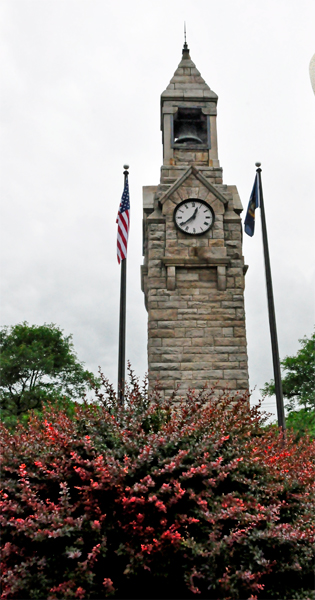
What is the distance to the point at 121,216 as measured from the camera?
474 inches

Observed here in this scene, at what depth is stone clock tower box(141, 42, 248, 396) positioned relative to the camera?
454 inches

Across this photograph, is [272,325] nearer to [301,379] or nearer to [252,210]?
[252,210]

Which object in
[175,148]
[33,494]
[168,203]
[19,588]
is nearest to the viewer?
[19,588]

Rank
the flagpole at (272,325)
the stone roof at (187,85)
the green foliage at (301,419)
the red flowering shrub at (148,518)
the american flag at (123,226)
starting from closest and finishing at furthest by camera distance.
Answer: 1. the red flowering shrub at (148,518)
2. the flagpole at (272,325)
3. the american flag at (123,226)
4. the stone roof at (187,85)
5. the green foliage at (301,419)

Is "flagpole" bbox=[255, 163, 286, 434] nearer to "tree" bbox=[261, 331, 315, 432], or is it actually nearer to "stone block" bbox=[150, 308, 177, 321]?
"stone block" bbox=[150, 308, 177, 321]

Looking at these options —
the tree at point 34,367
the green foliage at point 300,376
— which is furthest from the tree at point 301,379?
the tree at point 34,367

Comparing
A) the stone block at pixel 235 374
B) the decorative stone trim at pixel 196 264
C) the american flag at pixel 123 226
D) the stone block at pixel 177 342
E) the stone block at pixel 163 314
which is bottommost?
the stone block at pixel 235 374

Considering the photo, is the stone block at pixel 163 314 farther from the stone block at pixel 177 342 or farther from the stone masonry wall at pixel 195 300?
the stone block at pixel 177 342

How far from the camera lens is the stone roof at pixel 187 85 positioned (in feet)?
45.2

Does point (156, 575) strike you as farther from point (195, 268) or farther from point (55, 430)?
point (195, 268)

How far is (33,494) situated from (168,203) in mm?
9574

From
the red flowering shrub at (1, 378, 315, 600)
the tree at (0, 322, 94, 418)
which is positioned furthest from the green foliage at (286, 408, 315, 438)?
the red flowering shrub at (1, 378, 315, 600)

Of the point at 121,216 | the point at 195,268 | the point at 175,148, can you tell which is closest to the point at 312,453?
the point at 195,268

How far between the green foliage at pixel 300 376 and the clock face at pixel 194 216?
16.3m
